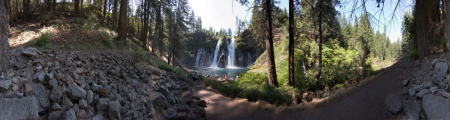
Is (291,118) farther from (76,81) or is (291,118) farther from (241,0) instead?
(241,0)

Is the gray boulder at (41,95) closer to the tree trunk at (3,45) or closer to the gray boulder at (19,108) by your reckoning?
the gray boulder at (19,108)

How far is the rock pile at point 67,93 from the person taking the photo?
2.84 metres

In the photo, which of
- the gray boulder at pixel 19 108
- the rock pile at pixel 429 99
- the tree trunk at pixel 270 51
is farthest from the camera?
the tree trunk at pixel 270 51

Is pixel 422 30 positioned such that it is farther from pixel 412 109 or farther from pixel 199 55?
pixel 199 55

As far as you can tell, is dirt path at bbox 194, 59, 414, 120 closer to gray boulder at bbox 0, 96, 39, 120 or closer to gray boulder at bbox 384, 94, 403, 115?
gray boulder at bbox 384, 94, 403, 115

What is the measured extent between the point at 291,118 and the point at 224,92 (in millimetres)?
4627

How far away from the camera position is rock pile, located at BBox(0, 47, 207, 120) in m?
2.84

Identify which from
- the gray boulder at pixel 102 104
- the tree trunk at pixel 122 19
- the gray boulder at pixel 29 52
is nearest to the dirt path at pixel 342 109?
the gray boulder at pixel 102 104

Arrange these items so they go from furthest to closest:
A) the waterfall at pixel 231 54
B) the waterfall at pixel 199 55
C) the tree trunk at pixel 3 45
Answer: the waterfall at pixel 199 55
the waterfall at pixel 231 54
the tree trunk at pixel 3 45

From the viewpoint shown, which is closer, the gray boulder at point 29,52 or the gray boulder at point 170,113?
the gray boulder at point 29,52

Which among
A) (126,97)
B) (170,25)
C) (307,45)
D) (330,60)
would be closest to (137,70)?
(126,97)

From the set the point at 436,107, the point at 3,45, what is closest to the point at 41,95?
the point at 3,45

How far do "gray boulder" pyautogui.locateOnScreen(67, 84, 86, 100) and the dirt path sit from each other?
4220mm

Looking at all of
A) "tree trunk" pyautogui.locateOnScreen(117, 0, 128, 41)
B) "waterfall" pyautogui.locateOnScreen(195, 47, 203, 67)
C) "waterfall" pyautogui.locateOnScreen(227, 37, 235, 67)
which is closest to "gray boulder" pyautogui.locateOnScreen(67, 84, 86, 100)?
"tree trunk" pyautogui.locateOnScreen(117, 0, 128, 41)
